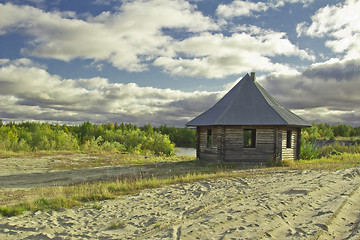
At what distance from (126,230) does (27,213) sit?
9.58 ft

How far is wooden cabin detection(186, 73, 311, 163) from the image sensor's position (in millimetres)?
16469

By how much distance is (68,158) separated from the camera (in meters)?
20.0

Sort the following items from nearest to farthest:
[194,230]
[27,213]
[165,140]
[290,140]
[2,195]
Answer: [194,230], [27,213], [2,195], [290,140], [165,140]

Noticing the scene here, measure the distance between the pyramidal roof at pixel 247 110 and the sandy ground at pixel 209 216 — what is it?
6.89 meters

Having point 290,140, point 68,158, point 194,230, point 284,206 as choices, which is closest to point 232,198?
point 284,206

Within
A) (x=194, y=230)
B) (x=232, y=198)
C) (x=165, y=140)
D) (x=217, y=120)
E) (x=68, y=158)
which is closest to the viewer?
(x=194, y=230)

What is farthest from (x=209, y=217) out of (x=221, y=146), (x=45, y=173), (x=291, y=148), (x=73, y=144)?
(x=73, y=144)

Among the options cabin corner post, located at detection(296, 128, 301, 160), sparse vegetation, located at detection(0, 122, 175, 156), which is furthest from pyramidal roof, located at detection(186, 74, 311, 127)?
sparse vegetation, located at detection(0, 122, 175, 156)

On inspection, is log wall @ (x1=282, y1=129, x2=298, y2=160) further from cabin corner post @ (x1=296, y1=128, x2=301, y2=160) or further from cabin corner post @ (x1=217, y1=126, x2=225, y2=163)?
cabin corner post @ (x1=217, y1=126, x2=225, y2=163)

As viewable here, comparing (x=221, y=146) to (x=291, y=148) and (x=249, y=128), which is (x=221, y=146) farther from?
(x=291, y=148)

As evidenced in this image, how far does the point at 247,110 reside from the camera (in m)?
17.4

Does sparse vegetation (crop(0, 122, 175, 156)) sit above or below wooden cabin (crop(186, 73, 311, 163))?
below

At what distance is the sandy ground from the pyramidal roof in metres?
6.89

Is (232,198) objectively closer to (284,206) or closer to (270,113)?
(284,206)
